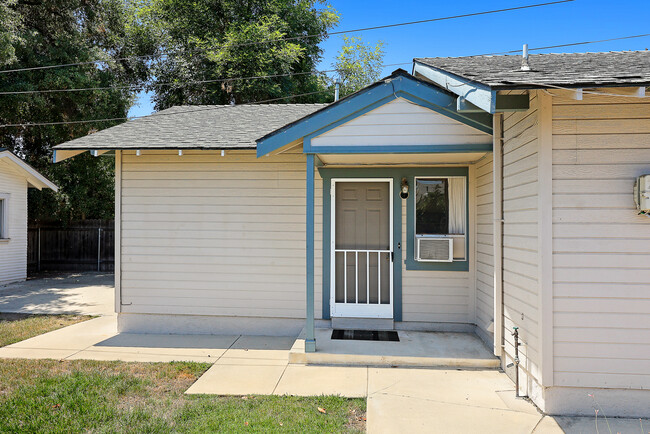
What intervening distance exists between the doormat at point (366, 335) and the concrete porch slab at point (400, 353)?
0.15 metres

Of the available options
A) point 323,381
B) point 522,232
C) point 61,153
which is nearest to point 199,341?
point 323,381

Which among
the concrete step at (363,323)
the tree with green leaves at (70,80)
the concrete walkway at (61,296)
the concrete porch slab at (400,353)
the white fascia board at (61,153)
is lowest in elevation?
the concrete walkway at (61,296)

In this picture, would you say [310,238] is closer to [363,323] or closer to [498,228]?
[363,323]

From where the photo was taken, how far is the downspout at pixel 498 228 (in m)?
4.43

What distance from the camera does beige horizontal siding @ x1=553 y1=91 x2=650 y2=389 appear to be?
3.44m

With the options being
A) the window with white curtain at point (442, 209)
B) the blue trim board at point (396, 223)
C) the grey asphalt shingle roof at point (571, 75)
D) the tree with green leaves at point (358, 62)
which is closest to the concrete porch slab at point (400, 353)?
the blue trim board at point (396, 223)

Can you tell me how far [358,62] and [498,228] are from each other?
19365mm

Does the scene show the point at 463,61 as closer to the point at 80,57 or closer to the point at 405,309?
the point at 405,309

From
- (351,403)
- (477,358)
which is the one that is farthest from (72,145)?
(477,358)

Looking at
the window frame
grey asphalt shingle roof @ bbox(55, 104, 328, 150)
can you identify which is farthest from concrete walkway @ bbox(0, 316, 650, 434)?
grey asphalt shingle roof @ bbox(55, 104, 328, 150)

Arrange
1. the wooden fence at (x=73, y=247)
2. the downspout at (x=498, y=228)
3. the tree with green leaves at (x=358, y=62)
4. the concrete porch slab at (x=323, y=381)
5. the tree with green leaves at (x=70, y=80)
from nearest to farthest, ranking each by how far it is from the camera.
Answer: the concrete porch slab at (x=323, y=381) < the downspout at (x=498, y=228) < the tree with green leaves at (x=70, y=80) < the wooden fence at (x=73, y=247) < the tree with green leaves at (x=358, y=62)

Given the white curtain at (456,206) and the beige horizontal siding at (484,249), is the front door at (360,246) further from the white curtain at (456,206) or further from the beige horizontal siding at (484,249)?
the beige horizontal siding at (484,249)

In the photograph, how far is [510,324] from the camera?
13.9 ft

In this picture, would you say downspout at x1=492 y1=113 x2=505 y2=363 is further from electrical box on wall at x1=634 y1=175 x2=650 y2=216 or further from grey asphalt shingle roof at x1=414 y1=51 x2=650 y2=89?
electrical box on wall at x1=634 y1=175 x2=650 y2=216
